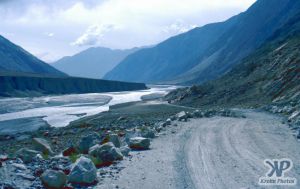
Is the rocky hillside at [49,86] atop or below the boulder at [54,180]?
atop

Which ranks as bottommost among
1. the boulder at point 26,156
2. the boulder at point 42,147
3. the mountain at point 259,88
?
the boulder at point 42,147

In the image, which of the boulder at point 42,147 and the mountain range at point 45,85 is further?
the mountain range at point 45,85

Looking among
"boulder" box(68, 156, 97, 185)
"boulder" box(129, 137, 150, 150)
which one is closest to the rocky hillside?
"boulder" box(129, 137, 150, 150)

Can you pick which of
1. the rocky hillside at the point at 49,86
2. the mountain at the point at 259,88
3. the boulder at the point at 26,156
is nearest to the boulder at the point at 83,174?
the boulder at the point at 26,156

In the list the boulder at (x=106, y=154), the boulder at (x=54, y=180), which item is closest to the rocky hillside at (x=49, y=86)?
the boulder at (x=106, y=154)

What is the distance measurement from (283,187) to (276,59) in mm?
67751

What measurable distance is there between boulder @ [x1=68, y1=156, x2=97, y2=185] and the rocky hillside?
117 m

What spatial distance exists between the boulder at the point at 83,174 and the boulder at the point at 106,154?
2431 millimetres

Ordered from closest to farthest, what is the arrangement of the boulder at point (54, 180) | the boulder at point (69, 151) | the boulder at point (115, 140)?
1. the boulder at point (54, 180)
2. the boulder at point (69, 151)
3. the boulder at point (115, 140)

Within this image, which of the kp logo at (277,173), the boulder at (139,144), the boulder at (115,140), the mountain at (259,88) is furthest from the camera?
the mountain at (259,88)

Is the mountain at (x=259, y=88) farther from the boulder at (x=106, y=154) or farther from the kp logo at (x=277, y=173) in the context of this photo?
the boulder at (x=106, y=154)

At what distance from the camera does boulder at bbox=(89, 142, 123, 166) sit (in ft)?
49.6

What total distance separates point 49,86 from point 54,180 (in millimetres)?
138118

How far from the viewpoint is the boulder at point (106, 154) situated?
49.6 feet
